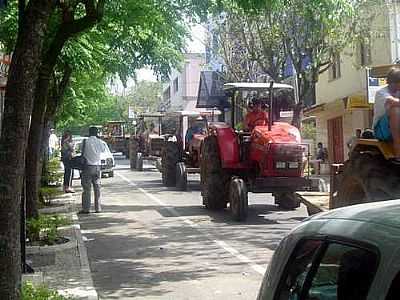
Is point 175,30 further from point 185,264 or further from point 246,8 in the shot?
point 185,264

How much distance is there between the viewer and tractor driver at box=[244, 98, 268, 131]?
46.0ft

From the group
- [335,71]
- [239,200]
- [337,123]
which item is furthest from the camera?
[337,123]

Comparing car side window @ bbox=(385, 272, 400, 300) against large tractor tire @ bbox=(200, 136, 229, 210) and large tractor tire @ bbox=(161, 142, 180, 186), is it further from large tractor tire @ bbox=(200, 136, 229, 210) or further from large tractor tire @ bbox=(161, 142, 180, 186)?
large tractor tire @ bbox=(161, 142, 180, 186)

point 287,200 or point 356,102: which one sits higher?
point 356,102

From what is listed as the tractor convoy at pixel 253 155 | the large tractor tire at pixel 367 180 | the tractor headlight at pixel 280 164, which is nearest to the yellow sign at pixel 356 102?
the tractor convoy at pixel 253 155

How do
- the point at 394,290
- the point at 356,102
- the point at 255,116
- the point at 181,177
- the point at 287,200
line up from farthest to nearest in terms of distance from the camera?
the point at 356,102, the point at 181,177, the point at 287,200, the point at 255,116, the point at 394,290

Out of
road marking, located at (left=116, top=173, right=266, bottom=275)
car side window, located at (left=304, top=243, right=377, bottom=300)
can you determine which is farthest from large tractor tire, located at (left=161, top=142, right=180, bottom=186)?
car side window, located at (left=304, top=243, right=377, bottom=300)

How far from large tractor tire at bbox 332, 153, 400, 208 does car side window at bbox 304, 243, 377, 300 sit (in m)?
3.86

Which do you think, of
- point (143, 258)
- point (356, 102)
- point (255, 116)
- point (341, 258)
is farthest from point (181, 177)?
point (341, 258)

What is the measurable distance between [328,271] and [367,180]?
4.32m

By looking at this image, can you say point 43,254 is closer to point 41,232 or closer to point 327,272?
point 41,232

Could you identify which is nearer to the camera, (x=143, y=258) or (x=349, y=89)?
(x=143, y=258)

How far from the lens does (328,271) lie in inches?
96.4

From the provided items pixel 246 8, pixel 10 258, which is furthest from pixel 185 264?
pixel 10 258
